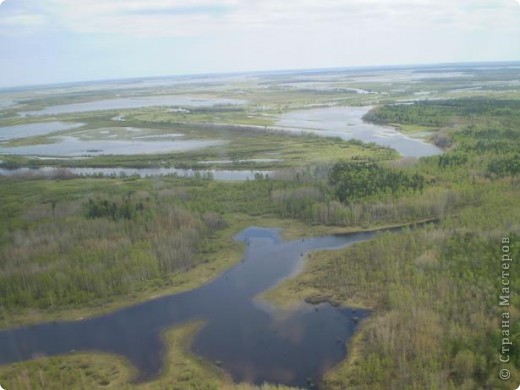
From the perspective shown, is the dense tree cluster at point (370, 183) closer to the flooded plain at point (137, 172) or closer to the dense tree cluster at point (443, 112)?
the flooded plain at point (137, 172)

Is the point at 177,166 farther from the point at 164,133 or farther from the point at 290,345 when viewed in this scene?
the point at 290,345

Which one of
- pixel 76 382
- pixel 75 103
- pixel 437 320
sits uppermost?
pixel 75 103

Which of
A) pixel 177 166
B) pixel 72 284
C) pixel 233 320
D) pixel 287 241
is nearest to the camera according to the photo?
pixel 233 320

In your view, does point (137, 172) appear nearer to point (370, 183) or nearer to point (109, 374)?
point (370, 183)

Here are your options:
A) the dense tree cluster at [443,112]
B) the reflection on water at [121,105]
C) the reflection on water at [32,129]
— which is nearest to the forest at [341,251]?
the dense tree cluster at [443,112]

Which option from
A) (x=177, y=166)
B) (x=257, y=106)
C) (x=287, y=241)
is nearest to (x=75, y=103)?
(x=257, y=106)

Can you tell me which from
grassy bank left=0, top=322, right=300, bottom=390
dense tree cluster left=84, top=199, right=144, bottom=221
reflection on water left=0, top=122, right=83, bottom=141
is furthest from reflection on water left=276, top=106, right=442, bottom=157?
grassy bank left=0, top=322, right=300, bottom=390

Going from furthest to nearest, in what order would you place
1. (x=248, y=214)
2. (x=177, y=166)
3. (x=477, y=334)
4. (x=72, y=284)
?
(x=177, y=166), (x=248, y=214), (x=72, y=284), (x=477, y=334)
